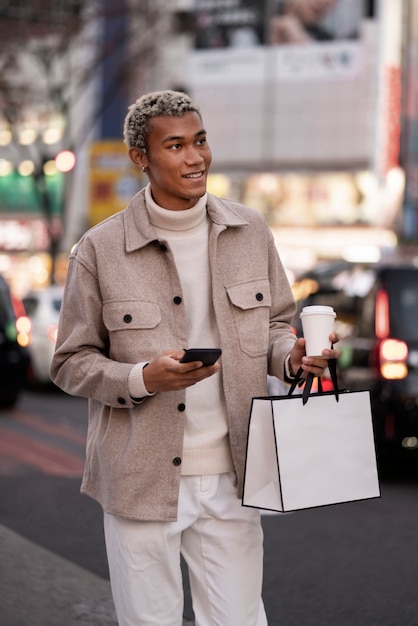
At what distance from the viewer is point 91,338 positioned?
350 centimetres

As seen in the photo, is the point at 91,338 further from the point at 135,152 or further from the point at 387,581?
the point at 387,581

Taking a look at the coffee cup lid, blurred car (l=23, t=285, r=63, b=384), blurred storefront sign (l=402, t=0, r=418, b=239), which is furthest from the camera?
blurred storefront sign (l=402, t=0, r=418, b=239)

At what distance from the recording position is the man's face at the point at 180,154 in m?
3.45

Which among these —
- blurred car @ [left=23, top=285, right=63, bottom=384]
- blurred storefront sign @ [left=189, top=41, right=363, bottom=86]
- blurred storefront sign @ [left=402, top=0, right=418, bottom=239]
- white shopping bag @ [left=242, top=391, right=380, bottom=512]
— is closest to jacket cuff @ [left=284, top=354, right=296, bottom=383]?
white shopping bag @ [left=242, top=391, right=380, bottom=512]

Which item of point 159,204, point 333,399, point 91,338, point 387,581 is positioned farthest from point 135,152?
point 387,581

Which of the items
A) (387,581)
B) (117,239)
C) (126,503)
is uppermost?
(117,239)

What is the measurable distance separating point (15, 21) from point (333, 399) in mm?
26078

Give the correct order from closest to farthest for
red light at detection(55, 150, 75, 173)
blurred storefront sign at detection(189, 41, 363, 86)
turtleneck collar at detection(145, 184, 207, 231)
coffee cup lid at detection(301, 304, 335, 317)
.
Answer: coffee cup lid at detection(301, 304, 335, 317), turtleneck collar at detection(145, 184, 207, 231), red light at detection(55, 150, 75, 173), blurred storefront sign at detection(189, 41, 363, 86)

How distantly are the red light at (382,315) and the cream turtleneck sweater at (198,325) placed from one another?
6101 mm

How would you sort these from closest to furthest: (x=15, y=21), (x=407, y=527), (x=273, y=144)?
1. (x=407, y=527)
2. (x=15, y=21)
3. (x=273, y=144)

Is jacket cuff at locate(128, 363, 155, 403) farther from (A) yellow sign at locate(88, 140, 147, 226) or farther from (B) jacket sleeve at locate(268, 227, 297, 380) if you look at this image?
(A) yellow sign at locate(88, 140, 147, 226)

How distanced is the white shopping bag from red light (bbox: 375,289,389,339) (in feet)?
20.4

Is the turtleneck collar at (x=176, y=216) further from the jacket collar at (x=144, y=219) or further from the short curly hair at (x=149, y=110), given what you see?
the short curly hair at (x=149, y=110)

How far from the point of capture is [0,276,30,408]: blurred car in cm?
1502
